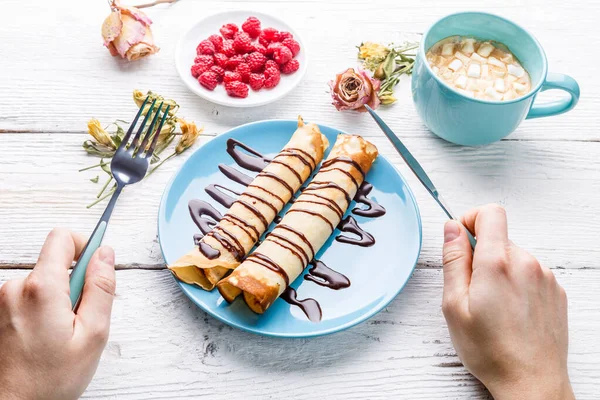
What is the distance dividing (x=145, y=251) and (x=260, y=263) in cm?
31

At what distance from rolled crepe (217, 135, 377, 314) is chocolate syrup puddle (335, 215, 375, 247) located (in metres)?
0.03

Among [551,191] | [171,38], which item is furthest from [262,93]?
[551,191]

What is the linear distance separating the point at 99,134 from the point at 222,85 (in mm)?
387

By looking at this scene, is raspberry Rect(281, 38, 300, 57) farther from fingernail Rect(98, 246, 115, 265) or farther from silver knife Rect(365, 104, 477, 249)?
fingernail Rect(98, 246, 115, 265)

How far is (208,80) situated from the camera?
5.77 ft

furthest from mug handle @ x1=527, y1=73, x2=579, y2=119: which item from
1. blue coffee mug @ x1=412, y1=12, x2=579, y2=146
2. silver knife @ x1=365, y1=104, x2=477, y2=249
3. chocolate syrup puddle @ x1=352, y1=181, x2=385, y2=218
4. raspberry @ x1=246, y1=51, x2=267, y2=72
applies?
raspberry @ x1=246, y1=51, x2=267, y2=72

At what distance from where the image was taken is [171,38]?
76.2 inches

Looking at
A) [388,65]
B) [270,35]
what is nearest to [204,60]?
[270,35]

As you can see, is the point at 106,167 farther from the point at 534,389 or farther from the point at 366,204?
the point at 534,389

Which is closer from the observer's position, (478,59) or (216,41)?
(478,59)

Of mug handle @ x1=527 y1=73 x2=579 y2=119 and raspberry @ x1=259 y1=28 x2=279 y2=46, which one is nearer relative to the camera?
mug handle @ x1=527 y1=73 x2=579 y2=119

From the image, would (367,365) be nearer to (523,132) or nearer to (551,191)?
(551,191)

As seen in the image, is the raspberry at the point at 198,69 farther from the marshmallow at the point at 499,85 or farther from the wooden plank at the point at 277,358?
the marshmallow at the point at 499,85

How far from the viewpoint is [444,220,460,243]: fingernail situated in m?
1.33
